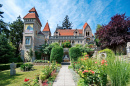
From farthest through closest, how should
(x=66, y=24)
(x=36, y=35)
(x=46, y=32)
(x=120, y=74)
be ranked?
1. (x=66, y=24)
2. (x=46, y=32)
3. (x=36, y=35)
4. (x=120, y=74)

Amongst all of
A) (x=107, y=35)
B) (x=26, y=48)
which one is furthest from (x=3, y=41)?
(x=107, y=35)

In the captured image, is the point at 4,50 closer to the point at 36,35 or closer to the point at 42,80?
the point at 36,35

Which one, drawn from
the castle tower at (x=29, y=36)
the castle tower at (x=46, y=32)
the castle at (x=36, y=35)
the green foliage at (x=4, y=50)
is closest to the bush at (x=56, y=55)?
the castle tower at (x=29, y=36)

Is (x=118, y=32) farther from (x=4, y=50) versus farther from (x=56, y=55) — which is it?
(x=4, y=50)

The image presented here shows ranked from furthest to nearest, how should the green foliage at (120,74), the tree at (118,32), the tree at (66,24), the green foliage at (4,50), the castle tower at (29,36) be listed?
the tree at (66,24)
the castle tower at (29,36)
the tree at (118,32)
the green foliage at (4,50)
the green foliage at (120,74)

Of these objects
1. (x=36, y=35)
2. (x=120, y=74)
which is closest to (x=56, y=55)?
(x=120, y=74)

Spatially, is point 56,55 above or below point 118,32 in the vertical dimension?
below

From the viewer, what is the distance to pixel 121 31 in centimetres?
1934

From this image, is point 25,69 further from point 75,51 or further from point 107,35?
point 107,35

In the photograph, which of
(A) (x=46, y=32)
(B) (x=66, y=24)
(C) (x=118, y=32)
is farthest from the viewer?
(B) (x=66, y=24)

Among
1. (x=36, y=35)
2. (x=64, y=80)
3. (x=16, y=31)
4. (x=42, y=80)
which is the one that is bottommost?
(x=64, y=80)

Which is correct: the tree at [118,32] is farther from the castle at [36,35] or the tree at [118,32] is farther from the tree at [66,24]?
the tree at [66,24]

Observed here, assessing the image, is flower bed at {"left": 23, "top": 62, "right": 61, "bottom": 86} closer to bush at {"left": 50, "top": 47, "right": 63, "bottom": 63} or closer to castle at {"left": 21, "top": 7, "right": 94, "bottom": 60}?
bush at {"left": 50, "top": 47, "right": 63, "bottom": 63}

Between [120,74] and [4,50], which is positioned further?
[4,50]
